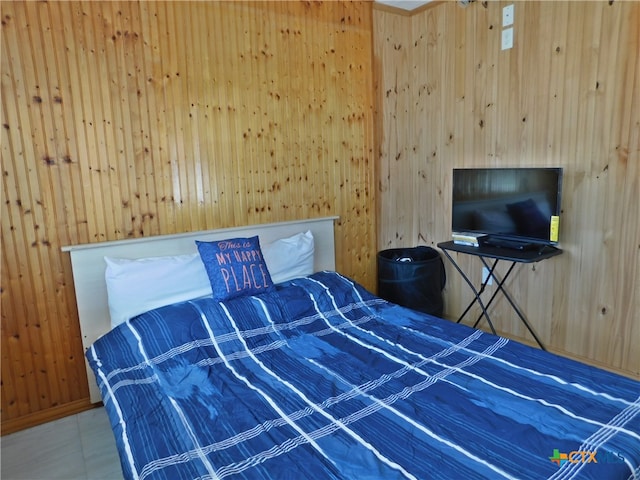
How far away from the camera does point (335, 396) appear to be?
167 centimetres

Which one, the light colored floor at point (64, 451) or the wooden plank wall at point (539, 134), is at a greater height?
the wooden plank wall at point (539, 134)

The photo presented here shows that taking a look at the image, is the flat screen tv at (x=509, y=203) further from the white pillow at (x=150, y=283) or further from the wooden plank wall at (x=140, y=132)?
the white pillow at (x=150, y=283)

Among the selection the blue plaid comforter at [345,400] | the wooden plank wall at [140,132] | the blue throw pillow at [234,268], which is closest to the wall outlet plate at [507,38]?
the wooden plank wall at [140,132]

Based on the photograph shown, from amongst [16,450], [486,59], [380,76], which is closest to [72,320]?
[16,450]

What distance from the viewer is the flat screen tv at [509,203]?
265 centimetres

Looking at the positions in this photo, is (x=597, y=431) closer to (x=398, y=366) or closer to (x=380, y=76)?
(x=398, y=366)

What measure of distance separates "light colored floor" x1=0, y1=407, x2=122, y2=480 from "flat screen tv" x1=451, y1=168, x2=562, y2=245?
2.54 m

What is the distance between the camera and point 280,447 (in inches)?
54.3

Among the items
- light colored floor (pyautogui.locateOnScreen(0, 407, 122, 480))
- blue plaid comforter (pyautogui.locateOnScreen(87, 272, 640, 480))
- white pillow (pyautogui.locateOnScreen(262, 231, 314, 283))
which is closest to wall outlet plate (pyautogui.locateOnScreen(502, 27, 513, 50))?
white pillow (pyautogui.locateOnScreen(262, 231, 314, 283))

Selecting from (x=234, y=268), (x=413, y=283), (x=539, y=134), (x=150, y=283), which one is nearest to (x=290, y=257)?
(x=234, y=268)

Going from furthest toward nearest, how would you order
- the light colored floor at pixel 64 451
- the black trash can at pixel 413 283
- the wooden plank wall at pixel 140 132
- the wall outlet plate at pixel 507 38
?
the black trash can at pixel 413 283 < the wall outlet plate at pixel 507 38 < the wooden plank wall at pixel 140 132 < the light colored floor at pixel 64 451

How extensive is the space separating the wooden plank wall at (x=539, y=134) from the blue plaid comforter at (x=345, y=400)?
1052mm

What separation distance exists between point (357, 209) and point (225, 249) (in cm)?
130

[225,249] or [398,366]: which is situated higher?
[225,249]
